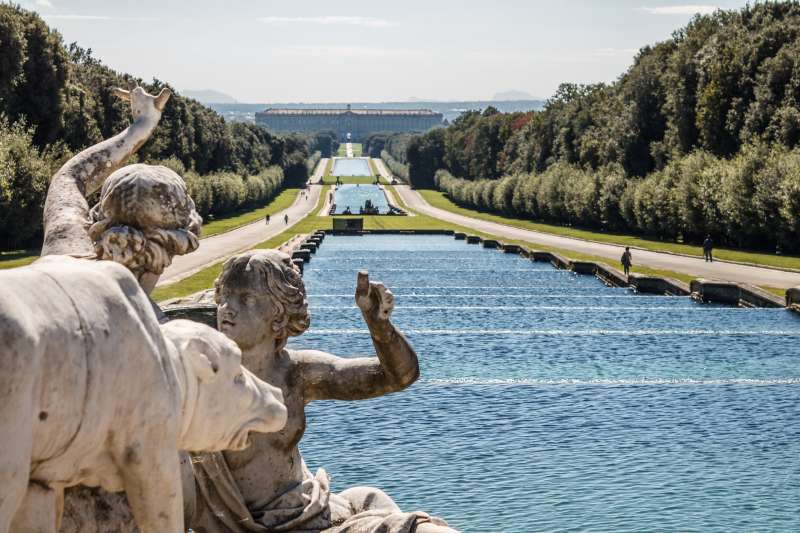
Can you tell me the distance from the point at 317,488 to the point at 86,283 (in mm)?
2238

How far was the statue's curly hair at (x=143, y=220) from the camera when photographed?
3451mm

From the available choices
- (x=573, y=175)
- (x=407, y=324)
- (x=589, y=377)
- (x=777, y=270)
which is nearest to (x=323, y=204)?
(x=573, y=175)

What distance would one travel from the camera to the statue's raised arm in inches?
154

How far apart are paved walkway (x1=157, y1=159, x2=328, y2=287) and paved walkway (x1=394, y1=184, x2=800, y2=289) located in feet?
42.0

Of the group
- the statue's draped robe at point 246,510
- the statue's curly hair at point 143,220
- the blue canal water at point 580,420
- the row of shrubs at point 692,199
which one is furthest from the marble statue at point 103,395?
the row of shrubs at point 692,199

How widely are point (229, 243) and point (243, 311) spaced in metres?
54.5

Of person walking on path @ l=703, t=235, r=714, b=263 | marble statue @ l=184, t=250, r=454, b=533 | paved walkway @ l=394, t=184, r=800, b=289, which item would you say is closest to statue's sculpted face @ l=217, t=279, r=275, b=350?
marble statue @ l=184, t=250, r=454, b=533

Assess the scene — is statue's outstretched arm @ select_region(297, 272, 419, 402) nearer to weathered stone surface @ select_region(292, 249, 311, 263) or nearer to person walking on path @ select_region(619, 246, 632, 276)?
person walking on path @ select_region(619, 246, 632, 276)

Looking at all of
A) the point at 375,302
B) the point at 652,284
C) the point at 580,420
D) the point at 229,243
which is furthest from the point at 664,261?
the point at 375,302

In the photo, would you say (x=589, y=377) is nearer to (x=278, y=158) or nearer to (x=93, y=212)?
(x=93, y=212)

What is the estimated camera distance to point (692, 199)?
2267 inches

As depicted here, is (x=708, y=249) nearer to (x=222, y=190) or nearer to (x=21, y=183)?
(x=21, y=183)

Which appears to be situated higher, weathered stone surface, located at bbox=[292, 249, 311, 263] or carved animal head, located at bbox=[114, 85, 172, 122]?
carved animal head, located at bbox=[114, 85, 172, 122]

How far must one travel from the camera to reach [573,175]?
263 ft
